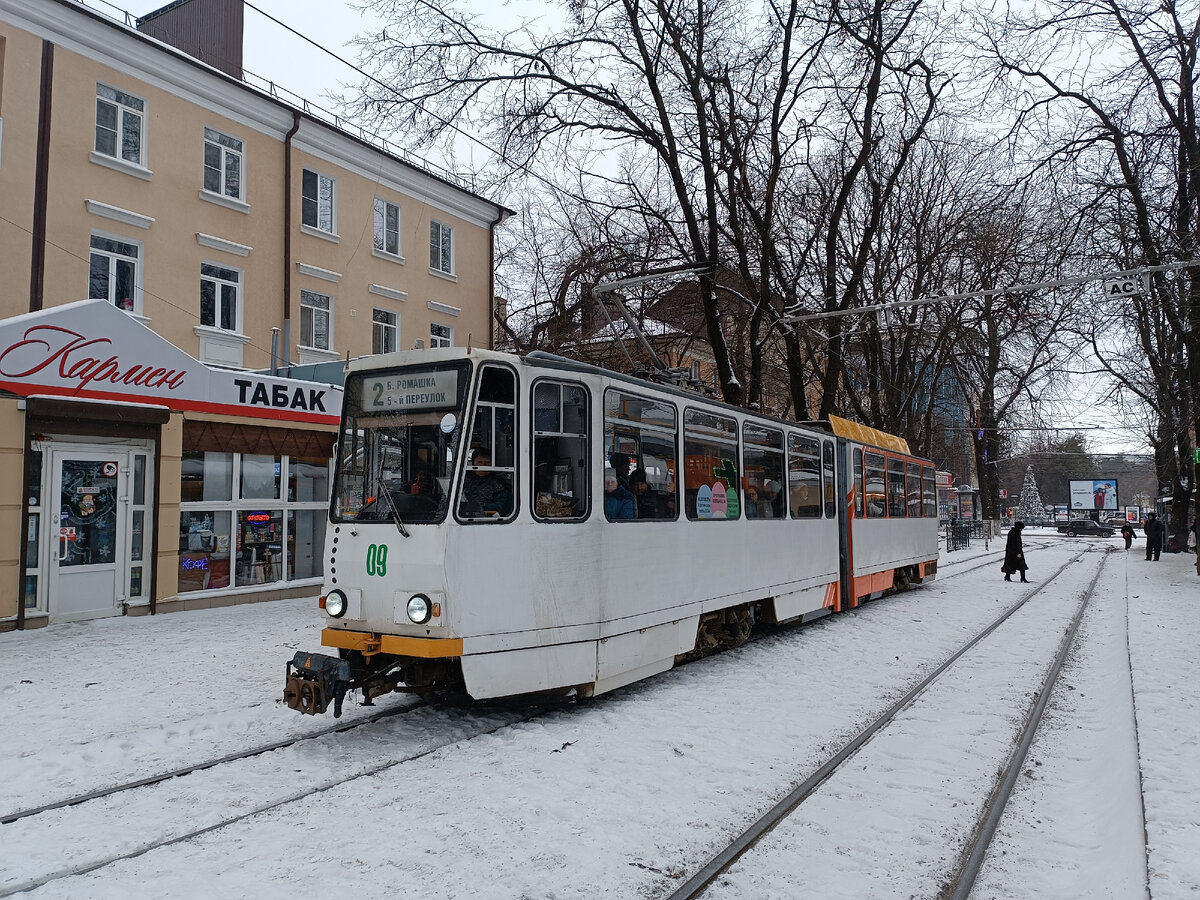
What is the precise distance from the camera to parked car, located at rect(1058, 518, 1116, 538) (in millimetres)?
57000

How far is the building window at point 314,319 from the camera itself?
1780 centimetres

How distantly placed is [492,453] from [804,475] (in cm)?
625

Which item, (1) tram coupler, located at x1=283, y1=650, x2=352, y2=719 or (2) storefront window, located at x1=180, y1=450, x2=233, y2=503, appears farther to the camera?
(2) storefront window, located at x1=180, y1=450, x2=233, y2=503

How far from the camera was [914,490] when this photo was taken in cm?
1745

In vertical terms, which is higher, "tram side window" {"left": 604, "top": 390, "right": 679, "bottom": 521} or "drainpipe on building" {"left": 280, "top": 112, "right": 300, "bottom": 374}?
"drainpipe on building" {"left": 280, "top": 112, "right": 300, "bottom": 374}

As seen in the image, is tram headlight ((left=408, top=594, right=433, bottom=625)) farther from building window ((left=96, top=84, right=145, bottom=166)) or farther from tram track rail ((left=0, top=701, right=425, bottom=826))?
building window ((left=96, top=84, right=145, bottom=166))

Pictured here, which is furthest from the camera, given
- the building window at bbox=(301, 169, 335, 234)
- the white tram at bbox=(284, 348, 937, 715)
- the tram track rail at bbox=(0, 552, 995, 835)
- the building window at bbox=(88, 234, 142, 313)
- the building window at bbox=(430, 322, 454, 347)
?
the building window at bbox=(430, 322, 454, 347)

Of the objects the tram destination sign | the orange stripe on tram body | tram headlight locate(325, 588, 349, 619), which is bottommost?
the orange stripe on tram body

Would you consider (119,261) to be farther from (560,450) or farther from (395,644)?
(395,644)

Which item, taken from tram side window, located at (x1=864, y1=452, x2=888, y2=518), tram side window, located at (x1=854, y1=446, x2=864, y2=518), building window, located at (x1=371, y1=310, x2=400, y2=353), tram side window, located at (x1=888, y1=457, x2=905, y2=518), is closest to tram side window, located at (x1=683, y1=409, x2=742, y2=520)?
tram side window, located at (x1=854, y1=446, x2=864, y2=518)

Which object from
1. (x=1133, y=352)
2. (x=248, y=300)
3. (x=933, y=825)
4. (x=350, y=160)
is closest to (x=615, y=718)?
(x=933, y=825)

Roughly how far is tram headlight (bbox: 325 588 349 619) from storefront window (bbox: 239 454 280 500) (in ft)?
26.8

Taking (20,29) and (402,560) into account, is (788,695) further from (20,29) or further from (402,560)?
(20,29)

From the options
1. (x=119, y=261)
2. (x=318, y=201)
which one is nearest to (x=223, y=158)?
(x=318, y=201)
